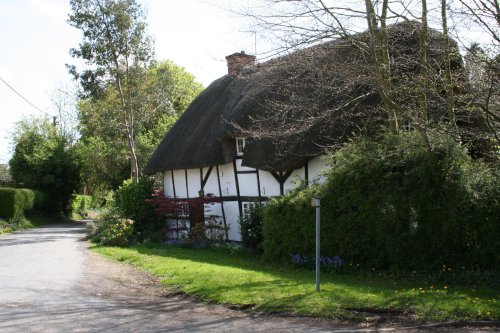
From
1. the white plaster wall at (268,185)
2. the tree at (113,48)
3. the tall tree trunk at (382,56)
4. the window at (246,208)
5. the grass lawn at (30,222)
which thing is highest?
the tree at (113,48)

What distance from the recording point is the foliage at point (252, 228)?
16984 millimetres

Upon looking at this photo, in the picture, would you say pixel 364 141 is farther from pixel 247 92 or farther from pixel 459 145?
pixel 247 92

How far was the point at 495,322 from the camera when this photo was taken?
7355mm

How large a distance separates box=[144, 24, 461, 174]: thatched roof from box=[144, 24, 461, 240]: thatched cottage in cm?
3

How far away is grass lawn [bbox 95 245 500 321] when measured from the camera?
793 cm

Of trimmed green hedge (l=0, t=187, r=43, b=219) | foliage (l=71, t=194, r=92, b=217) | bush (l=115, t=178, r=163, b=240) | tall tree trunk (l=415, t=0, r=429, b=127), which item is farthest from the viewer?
foliage (l=71, t=194, r=92, b=217)

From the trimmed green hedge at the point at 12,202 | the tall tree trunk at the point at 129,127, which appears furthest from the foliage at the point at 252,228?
the trimmed green hedge at the point at 12,202

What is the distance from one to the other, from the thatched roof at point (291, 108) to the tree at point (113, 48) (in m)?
6.79

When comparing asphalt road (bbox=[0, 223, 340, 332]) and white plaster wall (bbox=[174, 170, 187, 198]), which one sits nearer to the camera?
asphalt road (bbox=[0, 223, 340, 332])

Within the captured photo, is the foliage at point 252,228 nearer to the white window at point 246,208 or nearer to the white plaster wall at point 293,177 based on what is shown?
the white window at point 246,208

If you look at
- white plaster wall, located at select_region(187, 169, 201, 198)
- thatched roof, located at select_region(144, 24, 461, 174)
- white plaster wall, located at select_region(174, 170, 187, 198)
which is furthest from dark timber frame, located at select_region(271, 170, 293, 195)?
white plaster wall, located at select_region(174, 170, 187, 198)

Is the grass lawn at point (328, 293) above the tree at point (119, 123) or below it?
below

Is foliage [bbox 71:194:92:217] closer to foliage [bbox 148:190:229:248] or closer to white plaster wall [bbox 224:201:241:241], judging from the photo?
foliage [bbox 148:190:229:248]

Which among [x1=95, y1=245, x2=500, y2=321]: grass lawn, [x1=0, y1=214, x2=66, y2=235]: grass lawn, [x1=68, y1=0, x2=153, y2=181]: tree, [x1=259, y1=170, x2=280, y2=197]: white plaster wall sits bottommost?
[x1=95, y1=245, x2=500, y2=321]: grass lawn
